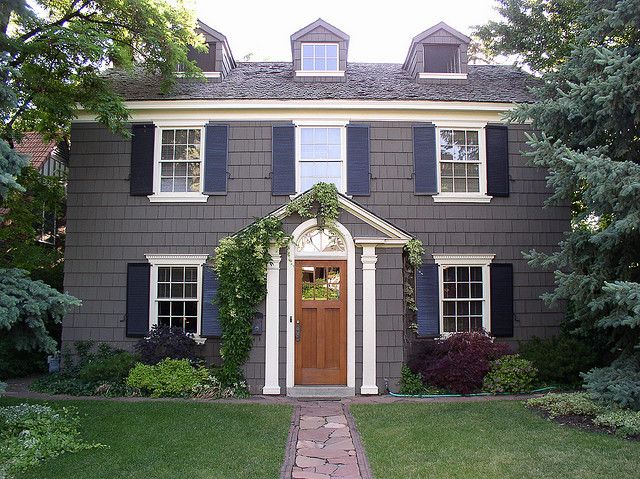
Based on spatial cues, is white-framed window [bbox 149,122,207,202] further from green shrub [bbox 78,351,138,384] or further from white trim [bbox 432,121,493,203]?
white trim [bbox 432,121,493,203]

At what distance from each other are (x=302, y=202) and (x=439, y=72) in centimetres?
504

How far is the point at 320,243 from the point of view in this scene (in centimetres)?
1040

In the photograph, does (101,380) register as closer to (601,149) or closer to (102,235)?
(102,235)

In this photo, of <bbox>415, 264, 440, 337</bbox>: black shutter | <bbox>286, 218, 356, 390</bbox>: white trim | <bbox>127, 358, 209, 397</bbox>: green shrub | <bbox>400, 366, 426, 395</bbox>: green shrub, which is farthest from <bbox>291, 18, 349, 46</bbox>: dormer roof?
<bbox>127, 358, 209, 397</bbox>: green shrub

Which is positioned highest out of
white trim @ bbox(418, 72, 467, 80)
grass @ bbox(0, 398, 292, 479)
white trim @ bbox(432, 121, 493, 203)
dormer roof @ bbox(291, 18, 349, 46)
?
dormer roof @ bbox(291, 18, 349, 46)

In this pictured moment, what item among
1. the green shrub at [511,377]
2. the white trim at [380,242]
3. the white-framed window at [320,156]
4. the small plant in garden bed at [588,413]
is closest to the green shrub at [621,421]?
the small plant in garden bed at [588,413]

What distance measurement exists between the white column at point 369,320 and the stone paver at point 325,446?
3.71ft

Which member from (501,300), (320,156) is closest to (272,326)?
(320,156)

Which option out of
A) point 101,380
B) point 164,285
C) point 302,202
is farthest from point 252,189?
point 101,380

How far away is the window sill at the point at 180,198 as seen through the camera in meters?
11.1

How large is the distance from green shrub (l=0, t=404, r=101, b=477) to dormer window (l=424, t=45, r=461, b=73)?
10.1m

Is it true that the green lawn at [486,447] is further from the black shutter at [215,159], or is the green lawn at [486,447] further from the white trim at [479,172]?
the black shutter at [215,159]

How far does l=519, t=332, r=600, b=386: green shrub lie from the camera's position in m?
9.81

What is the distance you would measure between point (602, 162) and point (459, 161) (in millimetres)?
4479
